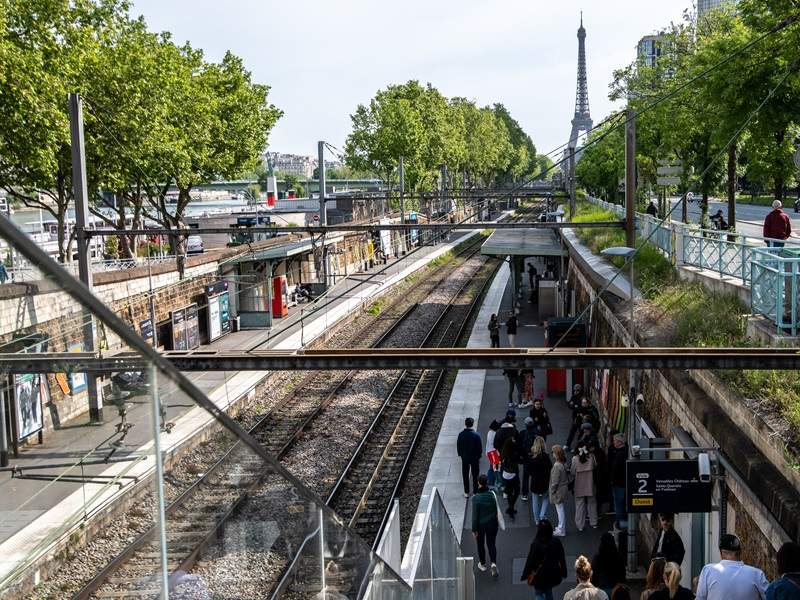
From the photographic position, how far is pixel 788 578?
16.3 feet

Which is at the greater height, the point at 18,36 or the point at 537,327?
the point at 18,36

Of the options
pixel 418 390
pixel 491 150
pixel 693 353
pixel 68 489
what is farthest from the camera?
pixel 491 150

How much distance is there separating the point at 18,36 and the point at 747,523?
19.4m

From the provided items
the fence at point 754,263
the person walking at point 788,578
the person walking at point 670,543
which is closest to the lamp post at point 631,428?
the fence at point 754,263

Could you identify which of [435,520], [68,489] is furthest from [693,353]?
[68,489]

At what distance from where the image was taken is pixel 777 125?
15938mm

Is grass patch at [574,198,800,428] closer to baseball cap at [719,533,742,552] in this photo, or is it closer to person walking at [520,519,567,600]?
baseball cap at [719,533,742,552]

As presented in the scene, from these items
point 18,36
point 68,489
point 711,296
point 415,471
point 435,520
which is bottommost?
point 415,471

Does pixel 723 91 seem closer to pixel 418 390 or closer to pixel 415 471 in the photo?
pixel 415 471

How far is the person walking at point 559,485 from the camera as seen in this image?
1134cm

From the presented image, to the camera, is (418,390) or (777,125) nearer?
(777,125)

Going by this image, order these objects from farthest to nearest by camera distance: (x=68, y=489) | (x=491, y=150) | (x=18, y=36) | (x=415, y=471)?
(x=491, y=150) → (x=18, y=36) → (x=415, y=471) → (x=68, y=489)

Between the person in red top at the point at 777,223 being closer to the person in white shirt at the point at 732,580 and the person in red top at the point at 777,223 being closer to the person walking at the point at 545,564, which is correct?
the person walking at the point at 545,564

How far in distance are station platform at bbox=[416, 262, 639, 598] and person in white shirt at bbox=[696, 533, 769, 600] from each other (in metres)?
4.71
